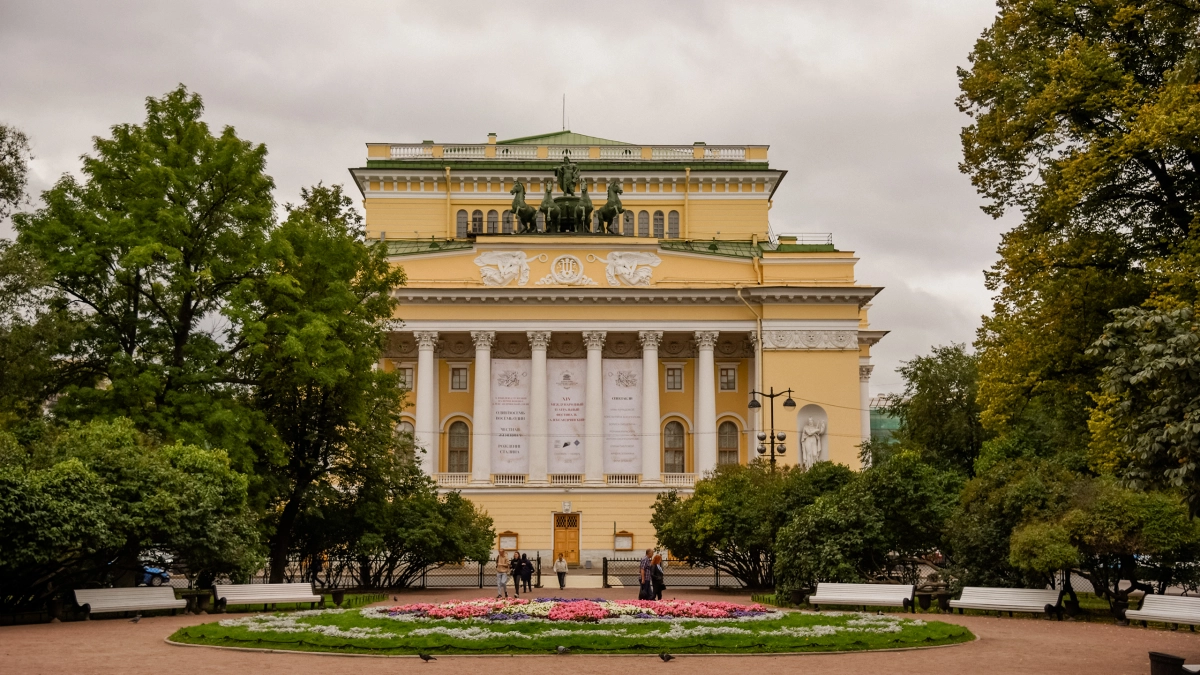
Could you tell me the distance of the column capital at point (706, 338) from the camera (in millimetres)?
57188

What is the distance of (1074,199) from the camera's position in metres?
25.1

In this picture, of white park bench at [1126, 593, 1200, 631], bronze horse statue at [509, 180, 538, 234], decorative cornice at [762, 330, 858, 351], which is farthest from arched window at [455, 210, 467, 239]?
white park bench at [1126, 593, 1200, 631]

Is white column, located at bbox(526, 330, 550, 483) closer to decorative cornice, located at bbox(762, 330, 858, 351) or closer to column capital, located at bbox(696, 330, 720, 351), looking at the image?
column capital, located at bbox(696, 330, 720, 351)

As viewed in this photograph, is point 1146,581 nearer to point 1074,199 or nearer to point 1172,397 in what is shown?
point 1074,199

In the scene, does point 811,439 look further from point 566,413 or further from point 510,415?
point 510,415

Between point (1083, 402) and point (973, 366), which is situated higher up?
point (973, 366)

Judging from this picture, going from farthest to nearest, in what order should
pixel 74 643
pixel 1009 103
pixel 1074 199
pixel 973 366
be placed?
pixel 973 366 → pixel 1009 103 → pixel 1074 199 → pixel 74 643

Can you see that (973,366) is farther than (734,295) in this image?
No

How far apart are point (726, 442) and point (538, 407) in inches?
378

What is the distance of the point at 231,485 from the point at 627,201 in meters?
40.8

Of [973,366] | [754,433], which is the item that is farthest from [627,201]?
[973,366]

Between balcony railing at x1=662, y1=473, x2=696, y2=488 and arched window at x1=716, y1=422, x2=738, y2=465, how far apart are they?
2.93 meters

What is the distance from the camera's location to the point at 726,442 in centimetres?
5884

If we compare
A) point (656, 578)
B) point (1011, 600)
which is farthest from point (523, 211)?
point (1011, 600)
